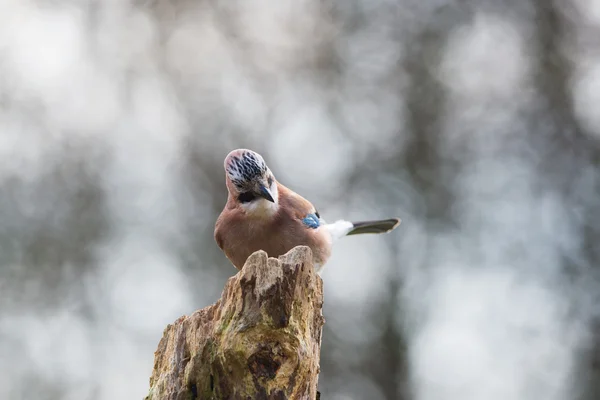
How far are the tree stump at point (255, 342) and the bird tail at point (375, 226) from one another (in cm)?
396

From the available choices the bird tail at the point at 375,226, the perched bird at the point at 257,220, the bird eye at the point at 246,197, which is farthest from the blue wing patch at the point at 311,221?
the bird tail at the point at 375,226

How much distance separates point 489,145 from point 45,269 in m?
Answer: 7.93

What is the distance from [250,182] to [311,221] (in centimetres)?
67

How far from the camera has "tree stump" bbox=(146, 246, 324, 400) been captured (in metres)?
4.02

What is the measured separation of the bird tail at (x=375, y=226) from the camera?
8.23 meters

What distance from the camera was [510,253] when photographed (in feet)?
41.5

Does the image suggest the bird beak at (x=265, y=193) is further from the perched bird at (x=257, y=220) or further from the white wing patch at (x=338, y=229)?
the white wing patch at (x=338, y=229)

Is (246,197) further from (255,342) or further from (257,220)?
(255,342)

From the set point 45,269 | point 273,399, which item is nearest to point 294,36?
Answer: point 45,269

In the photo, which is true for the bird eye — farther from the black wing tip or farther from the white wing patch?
the black wing tip

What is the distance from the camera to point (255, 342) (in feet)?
13.2

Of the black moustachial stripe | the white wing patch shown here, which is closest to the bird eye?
the black moustachial stripe

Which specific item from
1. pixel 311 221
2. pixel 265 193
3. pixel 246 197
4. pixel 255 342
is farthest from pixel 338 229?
pixel 255 342

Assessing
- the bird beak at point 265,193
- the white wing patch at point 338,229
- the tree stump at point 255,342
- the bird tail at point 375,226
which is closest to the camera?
the tree stump at point 255,342
